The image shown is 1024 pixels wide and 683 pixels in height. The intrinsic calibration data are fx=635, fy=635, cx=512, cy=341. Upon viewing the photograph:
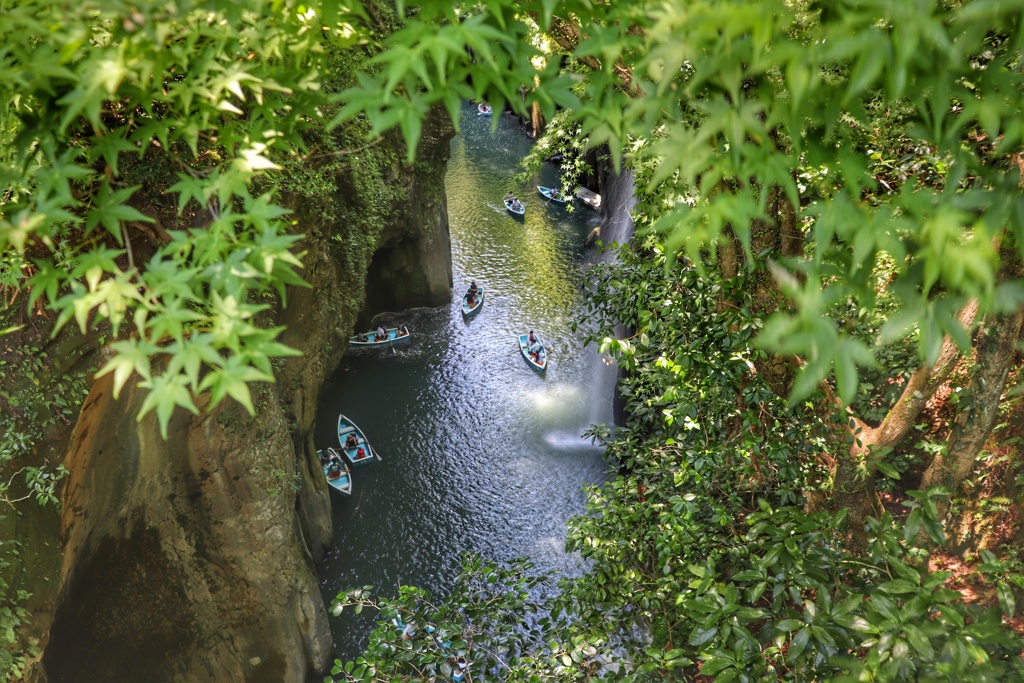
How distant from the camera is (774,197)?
13.3 feet

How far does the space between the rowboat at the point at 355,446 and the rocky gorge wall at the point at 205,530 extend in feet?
9.03

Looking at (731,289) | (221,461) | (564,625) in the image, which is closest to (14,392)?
(221,461)

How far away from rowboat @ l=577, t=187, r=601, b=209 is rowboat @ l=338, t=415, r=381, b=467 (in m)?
12.8

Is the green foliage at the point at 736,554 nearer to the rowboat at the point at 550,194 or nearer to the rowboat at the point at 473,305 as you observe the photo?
the rowboat at the point at 473,305

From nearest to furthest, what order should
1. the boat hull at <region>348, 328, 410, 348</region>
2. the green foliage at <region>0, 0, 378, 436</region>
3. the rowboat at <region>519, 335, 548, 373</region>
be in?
the green foliage at <region>0, 0, 378, 436</region>, the rowboat at <region>519, 335, 548, 373</region>, the boat hull at <region>348, 328, 410, 348</region>

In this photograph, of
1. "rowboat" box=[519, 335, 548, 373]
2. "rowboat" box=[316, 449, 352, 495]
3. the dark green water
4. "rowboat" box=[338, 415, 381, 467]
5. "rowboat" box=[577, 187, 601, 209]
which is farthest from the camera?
"rowboat" box=[577, 187, 601, 209]

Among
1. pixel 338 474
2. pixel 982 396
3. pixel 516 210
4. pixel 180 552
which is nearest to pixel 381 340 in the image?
pixel 338 474

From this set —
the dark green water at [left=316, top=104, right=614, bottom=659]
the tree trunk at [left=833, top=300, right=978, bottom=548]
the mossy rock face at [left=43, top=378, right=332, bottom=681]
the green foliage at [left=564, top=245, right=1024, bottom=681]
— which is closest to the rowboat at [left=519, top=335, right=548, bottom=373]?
the dark green water at [left=316, top=104, right=614, bottom=659]

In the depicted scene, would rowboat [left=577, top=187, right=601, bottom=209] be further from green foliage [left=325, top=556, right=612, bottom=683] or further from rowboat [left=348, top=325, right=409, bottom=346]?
green foliage [left=325, top=556, right=612, bottom=683]

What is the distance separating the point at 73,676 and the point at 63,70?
279 inches

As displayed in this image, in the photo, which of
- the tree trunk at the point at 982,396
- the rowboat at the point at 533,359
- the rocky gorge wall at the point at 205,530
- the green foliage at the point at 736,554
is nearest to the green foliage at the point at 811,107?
the green foliage at the point at 736,554

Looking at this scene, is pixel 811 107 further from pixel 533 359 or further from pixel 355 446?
pixel 533 359

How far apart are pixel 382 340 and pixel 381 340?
0.08 ft

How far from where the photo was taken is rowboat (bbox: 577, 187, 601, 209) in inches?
858
